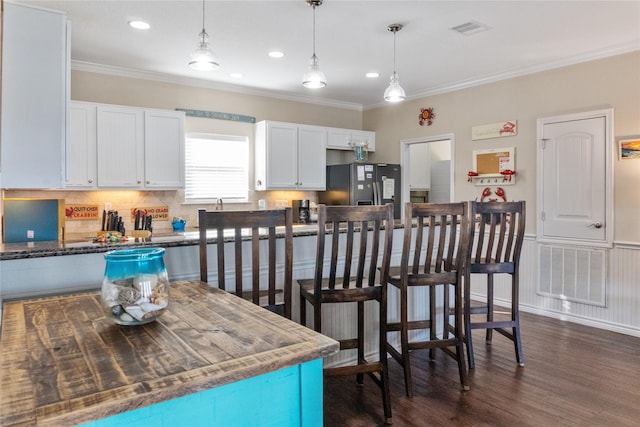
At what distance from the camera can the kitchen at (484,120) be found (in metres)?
3.96

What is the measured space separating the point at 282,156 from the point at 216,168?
2.80 feet

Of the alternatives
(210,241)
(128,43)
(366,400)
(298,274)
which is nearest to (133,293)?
(210,241)

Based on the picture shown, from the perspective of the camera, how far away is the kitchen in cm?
396

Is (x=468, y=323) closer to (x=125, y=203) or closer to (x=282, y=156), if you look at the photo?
(x=282, y=156)

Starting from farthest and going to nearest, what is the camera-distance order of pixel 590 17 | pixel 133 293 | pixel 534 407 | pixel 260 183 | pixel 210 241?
pixel 260 183 < pixel 590 17 < pixel 534 407 < pixel 210 241 < pixel 133 293

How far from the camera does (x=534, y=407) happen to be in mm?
2498

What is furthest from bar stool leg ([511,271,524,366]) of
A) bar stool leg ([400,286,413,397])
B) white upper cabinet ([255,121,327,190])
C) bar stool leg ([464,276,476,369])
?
white upper cabinet ([255,121,327,190])

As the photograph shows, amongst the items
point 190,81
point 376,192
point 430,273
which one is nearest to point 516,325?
point 430,273

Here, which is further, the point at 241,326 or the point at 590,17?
the point at 590,17

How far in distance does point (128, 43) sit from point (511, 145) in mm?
4126

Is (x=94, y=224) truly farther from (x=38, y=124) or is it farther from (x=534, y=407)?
(x=534, y=407)

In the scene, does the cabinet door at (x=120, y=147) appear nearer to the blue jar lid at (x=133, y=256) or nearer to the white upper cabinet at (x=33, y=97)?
the white upper cabinet at (x=33, y=97)

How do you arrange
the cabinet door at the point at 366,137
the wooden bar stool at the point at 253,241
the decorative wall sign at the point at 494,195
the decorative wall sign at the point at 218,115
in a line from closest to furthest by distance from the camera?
the wooden bar stool at the point at 253,241 < the decorative wall sign at the point at 494,195 < the decorative wall sign at the point at 218,115 < the cabinet door at the point at 366,137

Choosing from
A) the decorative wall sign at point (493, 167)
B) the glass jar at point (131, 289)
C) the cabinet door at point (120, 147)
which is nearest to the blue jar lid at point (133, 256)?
the glass jar at point (131, 289)
